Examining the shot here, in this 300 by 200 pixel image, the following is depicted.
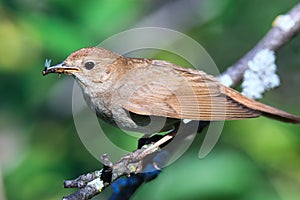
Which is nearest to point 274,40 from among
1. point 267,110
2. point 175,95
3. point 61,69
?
point 267,110

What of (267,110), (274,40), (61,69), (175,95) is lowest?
(267,110)

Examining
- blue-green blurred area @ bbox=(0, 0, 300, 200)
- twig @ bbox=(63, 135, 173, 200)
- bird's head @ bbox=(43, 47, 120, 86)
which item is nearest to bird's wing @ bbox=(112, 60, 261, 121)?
bird's head @ bbox=(43, 47, 120, 86)

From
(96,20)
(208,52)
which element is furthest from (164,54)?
(96,20)

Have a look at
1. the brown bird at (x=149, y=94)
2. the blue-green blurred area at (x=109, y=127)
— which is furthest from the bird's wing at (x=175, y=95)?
the blue-green blurred area at (x=109, y=127)

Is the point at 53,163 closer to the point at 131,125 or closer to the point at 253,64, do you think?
the point at 131,125

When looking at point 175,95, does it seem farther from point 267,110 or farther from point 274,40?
point 274,40

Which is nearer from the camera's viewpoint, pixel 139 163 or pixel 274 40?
pixel 139 163

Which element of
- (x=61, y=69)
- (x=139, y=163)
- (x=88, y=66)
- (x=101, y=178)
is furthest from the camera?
(x=88, y=66)
